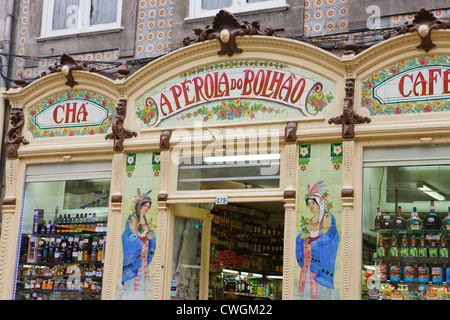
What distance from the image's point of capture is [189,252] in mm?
13383

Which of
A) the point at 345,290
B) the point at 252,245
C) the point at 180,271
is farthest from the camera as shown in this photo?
the point at 252,245

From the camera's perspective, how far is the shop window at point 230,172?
1235 centimetres

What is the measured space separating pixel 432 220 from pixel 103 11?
7263mm

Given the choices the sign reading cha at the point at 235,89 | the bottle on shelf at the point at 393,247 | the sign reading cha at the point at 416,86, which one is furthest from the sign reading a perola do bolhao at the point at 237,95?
the bottle on shelf at the point at 393,247

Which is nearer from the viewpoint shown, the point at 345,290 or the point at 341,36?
the point at 345,290

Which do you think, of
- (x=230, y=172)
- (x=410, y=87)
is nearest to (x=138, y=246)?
(x=230, y=172)

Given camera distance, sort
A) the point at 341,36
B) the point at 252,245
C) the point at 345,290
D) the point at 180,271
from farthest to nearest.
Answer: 1. the point at 252,245
2. the point at 180,271
3. the point at 341,36
4. the point at 345,290

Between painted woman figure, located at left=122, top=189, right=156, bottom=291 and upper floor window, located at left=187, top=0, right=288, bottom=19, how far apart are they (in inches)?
131

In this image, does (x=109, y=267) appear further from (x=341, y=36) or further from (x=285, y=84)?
(x=341, y=36)

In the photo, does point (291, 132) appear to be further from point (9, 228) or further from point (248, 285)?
point (9, 228)

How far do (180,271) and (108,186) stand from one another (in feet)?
6.56

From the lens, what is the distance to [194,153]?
42.2ft

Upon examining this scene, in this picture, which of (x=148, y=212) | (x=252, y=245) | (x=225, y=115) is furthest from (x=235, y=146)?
(x=252, y=245)

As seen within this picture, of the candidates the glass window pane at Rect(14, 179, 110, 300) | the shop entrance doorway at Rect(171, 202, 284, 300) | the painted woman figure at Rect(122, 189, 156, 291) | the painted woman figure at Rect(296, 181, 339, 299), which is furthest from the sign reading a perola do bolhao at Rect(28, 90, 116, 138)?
the painted woman figure at Rect(296, 181, 339, 299)
